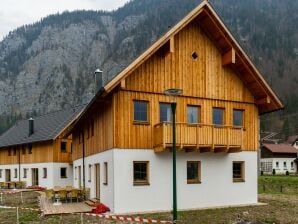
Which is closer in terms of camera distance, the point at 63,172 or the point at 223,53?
the point at 223,53

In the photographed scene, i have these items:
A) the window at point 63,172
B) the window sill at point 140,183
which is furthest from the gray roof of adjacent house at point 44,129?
the window sill at point 140,183

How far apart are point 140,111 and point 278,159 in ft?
240

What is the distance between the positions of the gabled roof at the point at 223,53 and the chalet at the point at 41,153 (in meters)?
21.6

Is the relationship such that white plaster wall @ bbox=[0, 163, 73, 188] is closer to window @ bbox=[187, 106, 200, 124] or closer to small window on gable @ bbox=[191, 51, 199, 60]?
window @ bbox=[187, 106, 200, 124]

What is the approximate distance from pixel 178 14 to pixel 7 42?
79.1 metres

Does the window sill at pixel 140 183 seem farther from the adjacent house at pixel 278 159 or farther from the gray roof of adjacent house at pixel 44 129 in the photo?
the adjacent house at pixel 278 159

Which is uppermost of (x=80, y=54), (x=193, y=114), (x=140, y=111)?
(x=80, y=54)

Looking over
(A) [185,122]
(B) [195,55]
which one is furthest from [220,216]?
(B) [195,55]

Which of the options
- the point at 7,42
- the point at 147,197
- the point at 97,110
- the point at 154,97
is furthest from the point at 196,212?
the point at 7,42

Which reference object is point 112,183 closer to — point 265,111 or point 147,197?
point 147,197

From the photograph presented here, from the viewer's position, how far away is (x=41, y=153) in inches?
1891

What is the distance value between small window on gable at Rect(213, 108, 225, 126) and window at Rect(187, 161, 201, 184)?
258cm

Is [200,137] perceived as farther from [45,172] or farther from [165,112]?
[45,172]

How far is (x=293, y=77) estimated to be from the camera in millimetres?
171750
